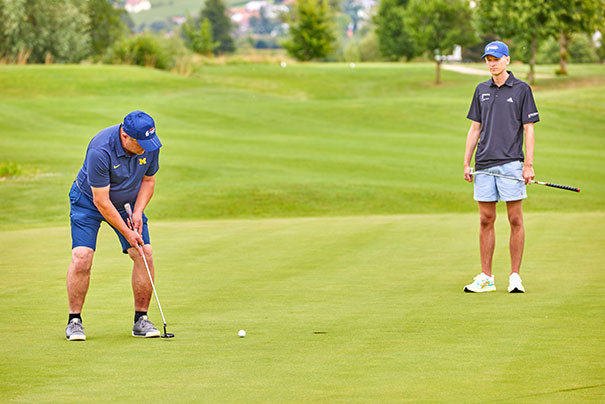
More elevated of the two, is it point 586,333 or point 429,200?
point 586,333

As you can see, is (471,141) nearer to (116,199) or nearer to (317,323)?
(317,323)

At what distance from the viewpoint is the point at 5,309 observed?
799cm

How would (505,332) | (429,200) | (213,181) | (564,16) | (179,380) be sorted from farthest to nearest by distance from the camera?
(564,16)
(213,181)
(429,200)
(505,332)
(179,380)

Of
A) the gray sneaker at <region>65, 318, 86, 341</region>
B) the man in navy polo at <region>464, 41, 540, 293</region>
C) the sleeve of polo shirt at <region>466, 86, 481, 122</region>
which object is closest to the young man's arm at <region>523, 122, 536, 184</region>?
the man in navy polo at <region>464, 41, 540, 293</region>

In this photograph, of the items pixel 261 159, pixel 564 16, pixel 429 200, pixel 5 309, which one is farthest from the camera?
pixel 564 16

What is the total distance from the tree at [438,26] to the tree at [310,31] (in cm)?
1450

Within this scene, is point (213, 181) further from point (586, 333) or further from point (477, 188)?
point (586, 333)

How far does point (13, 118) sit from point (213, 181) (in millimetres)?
12690

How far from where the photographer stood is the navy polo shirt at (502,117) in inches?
341

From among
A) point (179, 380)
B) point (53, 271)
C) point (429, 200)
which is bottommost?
point (429, 200)

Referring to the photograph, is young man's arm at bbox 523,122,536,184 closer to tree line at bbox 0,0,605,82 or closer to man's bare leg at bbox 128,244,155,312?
man's bare leg at bbox 128,244,155,312

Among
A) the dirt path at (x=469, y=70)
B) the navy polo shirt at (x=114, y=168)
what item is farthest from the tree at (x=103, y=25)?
the navy polo shirt at (x=114, y=168)

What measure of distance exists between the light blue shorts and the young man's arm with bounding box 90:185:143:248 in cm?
347

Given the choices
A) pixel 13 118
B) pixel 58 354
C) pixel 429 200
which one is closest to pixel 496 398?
pixel 58 354
